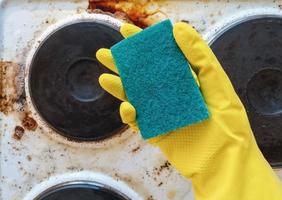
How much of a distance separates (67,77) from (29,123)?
0.49ft

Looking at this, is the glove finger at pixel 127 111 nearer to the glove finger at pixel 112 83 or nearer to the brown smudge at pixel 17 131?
the glove finger at pixel 112 83

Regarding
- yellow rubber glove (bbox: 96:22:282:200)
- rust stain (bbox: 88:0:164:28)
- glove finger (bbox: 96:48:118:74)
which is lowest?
yellow rubber glove (bbox: 96:22:282:200)

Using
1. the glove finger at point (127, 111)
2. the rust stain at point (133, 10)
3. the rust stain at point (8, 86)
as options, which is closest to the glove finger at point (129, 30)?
the glove finger at point (127, 111)

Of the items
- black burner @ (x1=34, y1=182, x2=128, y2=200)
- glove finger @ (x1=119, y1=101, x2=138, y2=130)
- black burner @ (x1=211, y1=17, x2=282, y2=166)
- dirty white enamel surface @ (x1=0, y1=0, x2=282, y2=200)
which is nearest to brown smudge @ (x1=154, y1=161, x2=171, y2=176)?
dirty white enamel surface @ (x1=0, y1=0, x2=282, y2=200)

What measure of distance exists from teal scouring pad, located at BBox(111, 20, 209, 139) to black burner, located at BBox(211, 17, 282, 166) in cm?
29

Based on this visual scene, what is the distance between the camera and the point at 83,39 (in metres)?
1.25

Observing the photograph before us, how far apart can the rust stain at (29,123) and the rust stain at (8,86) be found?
0.04m

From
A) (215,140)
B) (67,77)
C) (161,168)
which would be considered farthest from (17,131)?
(215,140)

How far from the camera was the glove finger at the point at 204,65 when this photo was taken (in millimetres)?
971

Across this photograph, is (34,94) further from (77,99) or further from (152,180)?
(152,180)

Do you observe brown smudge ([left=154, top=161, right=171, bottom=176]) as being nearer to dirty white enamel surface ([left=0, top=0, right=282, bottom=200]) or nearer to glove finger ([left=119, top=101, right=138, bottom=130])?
dirty white enamel surface ([left=0, top=0, right=282, bottom=200])

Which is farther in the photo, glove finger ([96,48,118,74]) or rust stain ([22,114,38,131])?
rust stain ([22,114,38,131])

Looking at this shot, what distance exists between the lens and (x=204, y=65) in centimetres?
98

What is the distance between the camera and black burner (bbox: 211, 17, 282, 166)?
1253 millimetres
